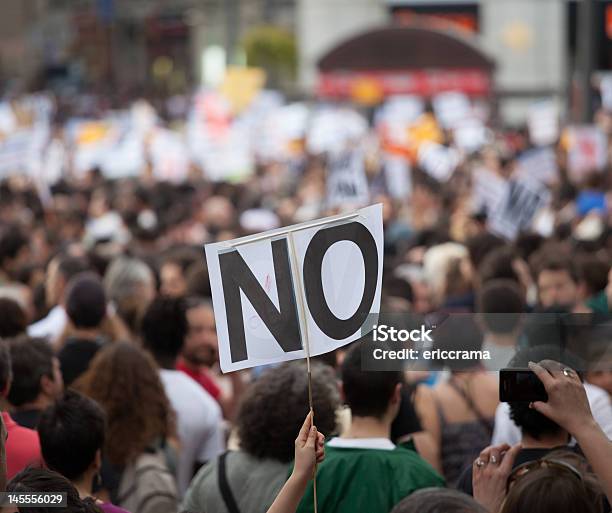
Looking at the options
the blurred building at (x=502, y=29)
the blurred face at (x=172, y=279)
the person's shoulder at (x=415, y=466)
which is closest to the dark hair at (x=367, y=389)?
the person's shoulder at (x=415, y=466)

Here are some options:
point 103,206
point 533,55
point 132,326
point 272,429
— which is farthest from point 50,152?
point 533,55

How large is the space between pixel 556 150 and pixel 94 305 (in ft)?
60.1

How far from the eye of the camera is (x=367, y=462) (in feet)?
16.5

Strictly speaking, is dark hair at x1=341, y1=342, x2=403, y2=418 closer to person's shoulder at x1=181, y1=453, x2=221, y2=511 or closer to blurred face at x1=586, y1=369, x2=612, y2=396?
person's shoulder at x1=181, y1=453, x2=221, y2=511

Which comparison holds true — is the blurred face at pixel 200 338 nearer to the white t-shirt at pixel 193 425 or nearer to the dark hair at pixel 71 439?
the white t-shirt at pixel 193 425

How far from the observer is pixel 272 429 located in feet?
17.4

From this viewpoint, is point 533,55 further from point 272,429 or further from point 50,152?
point 272,429

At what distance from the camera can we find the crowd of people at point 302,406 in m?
4.36

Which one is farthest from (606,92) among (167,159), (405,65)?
(405,65)

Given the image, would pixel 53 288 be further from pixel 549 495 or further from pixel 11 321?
pixel 549 495

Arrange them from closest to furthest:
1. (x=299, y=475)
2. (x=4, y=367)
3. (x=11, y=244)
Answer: (x=299, y=475) < (x=4, y=367) < (x=11, y=244)

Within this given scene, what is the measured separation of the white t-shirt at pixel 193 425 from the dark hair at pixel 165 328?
1.14ft

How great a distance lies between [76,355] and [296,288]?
315 cm

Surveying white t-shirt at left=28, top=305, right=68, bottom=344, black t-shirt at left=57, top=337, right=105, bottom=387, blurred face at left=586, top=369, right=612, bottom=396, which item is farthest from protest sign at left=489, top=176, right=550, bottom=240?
blurred face at left=586, top=369, right=612, bottom=396
